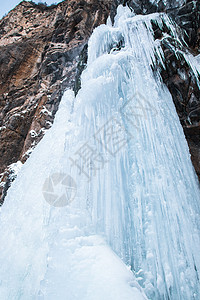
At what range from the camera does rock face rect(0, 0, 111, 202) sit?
7453 mm

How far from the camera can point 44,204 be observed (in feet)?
9.89

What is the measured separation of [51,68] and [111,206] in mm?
8187

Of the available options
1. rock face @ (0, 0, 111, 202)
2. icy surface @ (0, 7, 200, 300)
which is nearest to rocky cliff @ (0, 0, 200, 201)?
rock face @ (0, 0, 111, 202)

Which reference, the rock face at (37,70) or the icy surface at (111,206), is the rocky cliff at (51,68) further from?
the icy surface at (111,206)

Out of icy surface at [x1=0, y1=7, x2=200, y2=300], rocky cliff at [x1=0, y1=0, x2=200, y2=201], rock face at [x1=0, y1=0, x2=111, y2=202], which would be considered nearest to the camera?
icy surface at [x1=0, y1=7, x2=200, y2=300]

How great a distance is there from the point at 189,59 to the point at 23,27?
13813mm

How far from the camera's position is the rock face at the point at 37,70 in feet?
24.5

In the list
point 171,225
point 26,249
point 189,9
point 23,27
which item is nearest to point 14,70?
point 23,27

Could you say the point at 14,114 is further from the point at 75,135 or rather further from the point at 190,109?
the point at 190,109

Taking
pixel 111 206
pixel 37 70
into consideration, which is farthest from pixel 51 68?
pixel 111 206

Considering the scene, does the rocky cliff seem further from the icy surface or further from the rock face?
the icy surface

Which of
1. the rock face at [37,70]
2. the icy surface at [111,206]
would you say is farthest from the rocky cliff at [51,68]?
the icy surface at [111,206]

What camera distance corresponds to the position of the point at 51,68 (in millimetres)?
9195

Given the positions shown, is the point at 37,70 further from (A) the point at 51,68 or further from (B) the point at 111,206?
(B) the point at 111,206
